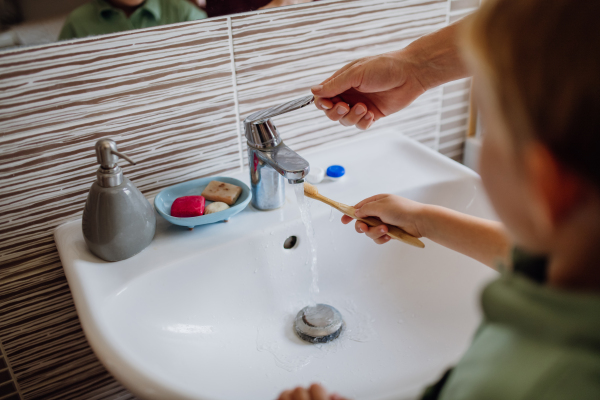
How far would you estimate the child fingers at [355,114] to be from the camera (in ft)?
2.50

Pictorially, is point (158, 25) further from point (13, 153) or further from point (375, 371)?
point (375, 371)

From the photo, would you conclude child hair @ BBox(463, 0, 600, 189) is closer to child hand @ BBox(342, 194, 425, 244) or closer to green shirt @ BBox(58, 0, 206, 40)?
child hand @ BBox(342, 194, 425, 244)

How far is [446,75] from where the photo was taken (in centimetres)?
75

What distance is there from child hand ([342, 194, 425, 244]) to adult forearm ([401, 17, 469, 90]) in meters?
0.19

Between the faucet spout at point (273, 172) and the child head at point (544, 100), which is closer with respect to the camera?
the child head at point (544, 100)

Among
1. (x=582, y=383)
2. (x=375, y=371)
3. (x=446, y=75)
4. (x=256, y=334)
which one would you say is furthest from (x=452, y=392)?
(x=446, y=75)

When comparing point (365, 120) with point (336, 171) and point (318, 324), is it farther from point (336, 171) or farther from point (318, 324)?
point (318, 324)

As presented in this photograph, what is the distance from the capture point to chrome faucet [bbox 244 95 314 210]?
705mm

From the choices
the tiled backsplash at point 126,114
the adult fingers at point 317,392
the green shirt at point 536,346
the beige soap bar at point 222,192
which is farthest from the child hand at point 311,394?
the tiled backsplash at point 126,114

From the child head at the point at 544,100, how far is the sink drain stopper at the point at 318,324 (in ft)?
1.49

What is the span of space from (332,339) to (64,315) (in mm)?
436

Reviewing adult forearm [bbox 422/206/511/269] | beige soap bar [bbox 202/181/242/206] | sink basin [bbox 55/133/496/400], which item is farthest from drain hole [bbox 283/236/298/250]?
adult forearm [bbox 422/206/511/269]

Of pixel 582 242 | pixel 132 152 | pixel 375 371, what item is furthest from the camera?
pixel 132 152

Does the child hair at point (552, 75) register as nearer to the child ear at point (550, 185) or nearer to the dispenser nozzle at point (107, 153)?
the child ear at point (550, 185)
